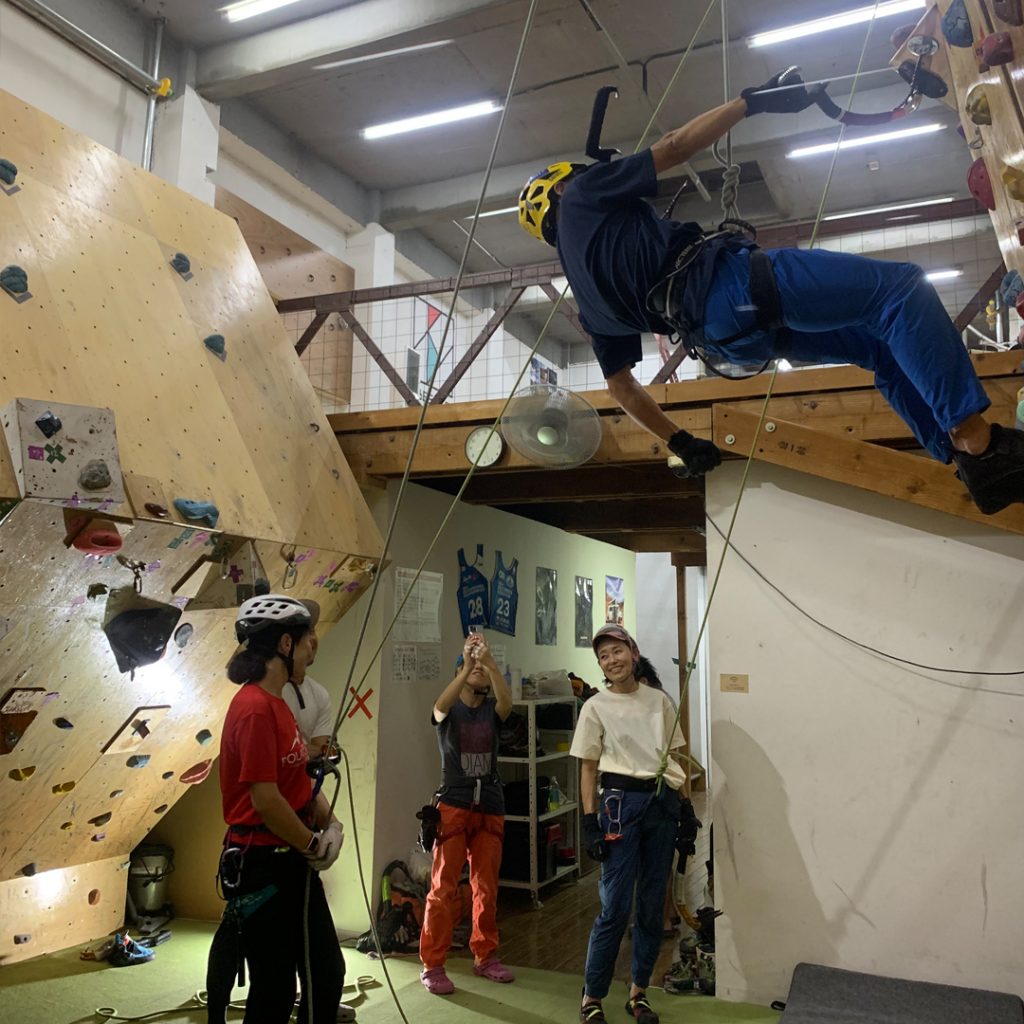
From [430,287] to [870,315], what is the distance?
3.40 m

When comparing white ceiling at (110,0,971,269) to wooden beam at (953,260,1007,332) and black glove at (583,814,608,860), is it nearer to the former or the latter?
wooden beam at (953,260,1007,332)

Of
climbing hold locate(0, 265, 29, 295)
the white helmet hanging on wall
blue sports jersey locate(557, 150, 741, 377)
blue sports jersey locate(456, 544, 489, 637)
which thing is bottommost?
the white helmet hanging on wall

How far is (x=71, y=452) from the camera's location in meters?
2.71

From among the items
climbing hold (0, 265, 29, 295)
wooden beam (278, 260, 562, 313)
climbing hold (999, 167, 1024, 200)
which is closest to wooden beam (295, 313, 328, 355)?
wooden beam (278, 260, 562, 313)

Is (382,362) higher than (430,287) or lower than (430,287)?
lower

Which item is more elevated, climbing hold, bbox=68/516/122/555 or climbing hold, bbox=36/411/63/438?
climbing hold, bbox=36/411/63/438

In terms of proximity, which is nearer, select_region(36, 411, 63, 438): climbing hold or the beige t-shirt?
select_region(36, 411, 63, 438): climbing hold

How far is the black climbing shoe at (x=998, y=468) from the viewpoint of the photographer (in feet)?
5.80

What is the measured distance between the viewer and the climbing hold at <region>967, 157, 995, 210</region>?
2082 millimetres

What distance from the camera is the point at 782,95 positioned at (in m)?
1.89

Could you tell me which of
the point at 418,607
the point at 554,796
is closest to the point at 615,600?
the point at 554,796

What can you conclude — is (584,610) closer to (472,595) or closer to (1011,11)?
(472,595)

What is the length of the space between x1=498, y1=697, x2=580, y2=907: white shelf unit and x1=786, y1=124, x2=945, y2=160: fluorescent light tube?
15.7 ft

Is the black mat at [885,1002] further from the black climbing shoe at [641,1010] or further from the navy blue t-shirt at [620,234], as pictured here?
the navy blue t-shirt at [620,234]
